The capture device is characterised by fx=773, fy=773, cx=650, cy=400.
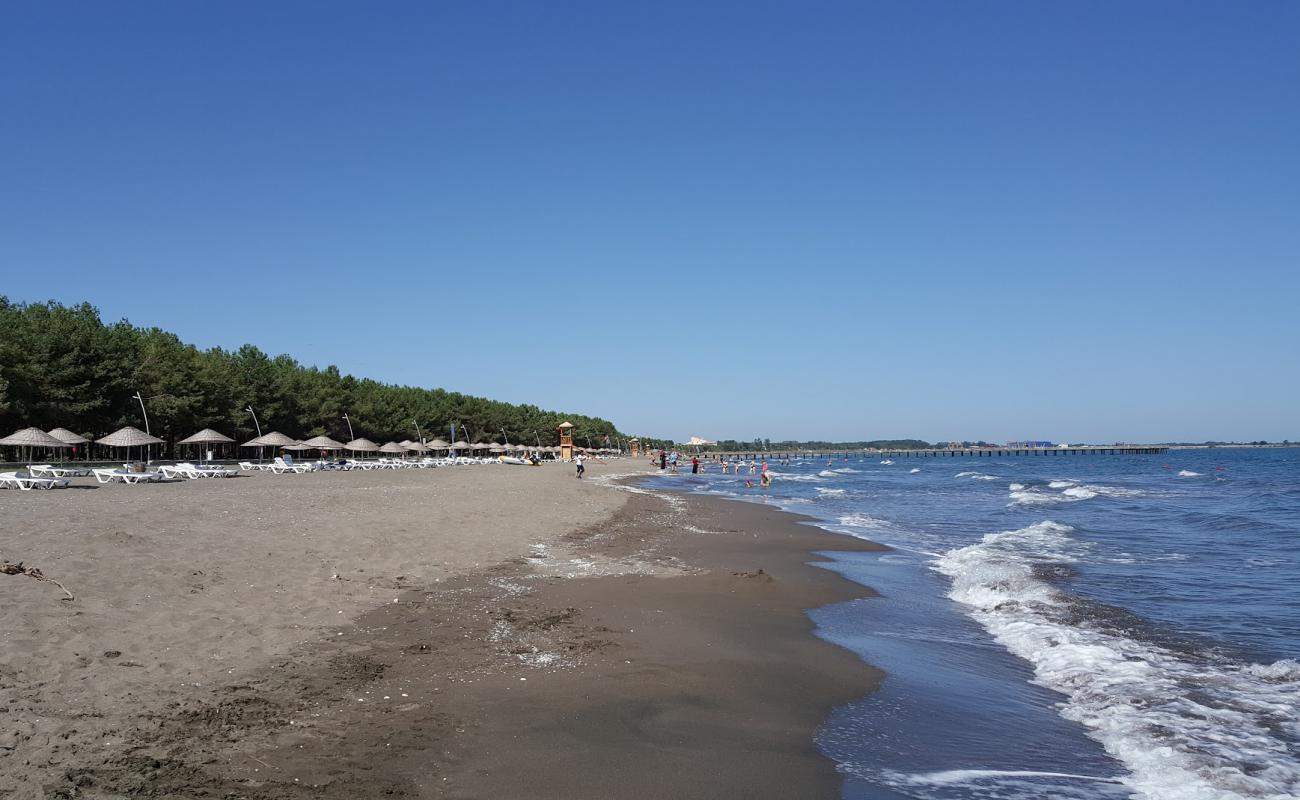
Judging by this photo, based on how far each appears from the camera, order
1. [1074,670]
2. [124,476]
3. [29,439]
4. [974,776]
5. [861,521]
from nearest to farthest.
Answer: [974,776]
[1074,670]
[861,521]
[124,476]
[29,439]

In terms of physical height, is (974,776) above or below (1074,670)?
above

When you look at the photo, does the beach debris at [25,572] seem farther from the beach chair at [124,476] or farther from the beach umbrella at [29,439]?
the beach umbrella at [29,439]

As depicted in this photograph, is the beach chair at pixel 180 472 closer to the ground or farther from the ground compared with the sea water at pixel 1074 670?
farther from the ground

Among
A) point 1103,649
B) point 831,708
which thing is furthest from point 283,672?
point 1103,649

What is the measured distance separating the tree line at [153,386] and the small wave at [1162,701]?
48.2 metres

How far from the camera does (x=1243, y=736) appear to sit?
21.4 ft

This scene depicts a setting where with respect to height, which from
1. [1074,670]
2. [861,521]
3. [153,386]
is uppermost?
[153,386]

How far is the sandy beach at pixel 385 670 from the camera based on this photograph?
4801 mm

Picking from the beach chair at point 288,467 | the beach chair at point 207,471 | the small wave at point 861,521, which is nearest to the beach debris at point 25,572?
the small wave at point 861,521

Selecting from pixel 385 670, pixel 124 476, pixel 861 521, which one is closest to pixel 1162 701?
pixel 385 670

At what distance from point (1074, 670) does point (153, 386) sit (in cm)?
5770

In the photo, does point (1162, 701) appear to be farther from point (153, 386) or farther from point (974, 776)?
point (153, 386)

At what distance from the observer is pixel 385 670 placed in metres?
6.80

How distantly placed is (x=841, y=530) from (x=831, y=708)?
17.2 meters
